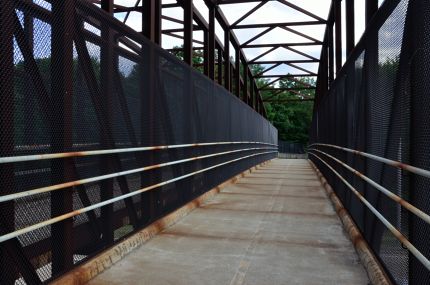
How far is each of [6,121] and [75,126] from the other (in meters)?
0.81

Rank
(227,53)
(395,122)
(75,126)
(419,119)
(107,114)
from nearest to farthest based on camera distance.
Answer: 1. (419,119)
2. (395,122)
3. (75,126)
4. (107,114)
5. (227,53)

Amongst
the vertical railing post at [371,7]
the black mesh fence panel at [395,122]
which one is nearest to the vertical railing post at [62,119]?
the black mesh fence panel at [395,122]

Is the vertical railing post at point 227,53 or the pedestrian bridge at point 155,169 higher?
the vertical railing post at point 227,53

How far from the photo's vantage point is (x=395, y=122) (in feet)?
11.1

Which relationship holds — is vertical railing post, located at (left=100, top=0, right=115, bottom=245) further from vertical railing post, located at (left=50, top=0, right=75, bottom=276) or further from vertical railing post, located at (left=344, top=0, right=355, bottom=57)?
vertical railing post, located at (left=344, top=0, right=355, bottom=57)

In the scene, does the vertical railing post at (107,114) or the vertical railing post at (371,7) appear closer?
the vertical railing post at (107,114)

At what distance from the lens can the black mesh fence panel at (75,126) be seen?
294 cm

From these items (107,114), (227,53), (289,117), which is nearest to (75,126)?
(107,114)

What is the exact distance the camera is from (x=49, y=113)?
328 cm

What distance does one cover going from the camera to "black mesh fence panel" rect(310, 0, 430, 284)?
2.72 m

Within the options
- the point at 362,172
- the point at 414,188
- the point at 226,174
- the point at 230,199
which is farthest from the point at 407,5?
the point at 226,174

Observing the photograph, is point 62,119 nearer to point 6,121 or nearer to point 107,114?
point 6,121

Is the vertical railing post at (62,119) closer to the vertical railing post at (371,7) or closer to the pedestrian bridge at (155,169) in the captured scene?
the pedestrian bridge at (155,169)

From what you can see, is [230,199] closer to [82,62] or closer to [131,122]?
[131,122]
